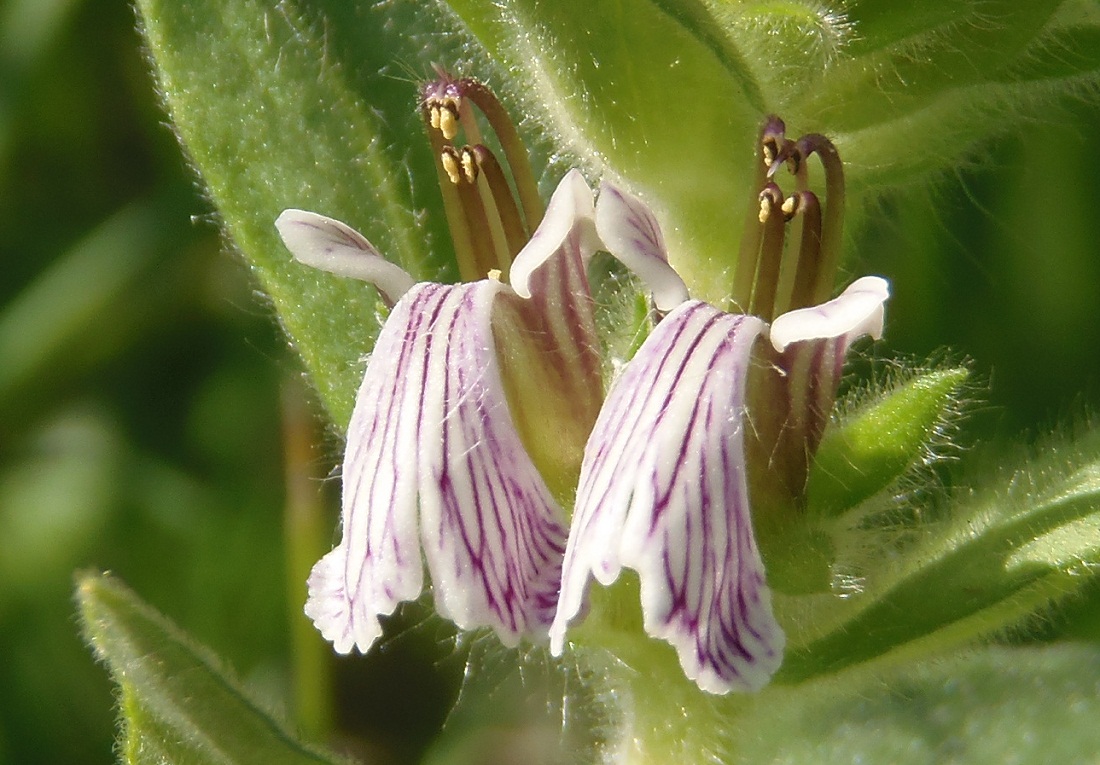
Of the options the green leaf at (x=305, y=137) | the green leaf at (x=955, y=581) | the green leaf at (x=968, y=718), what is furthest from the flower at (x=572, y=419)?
the green leaf at (x=968, y=718)

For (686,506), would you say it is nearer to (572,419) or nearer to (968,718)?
(572,419)

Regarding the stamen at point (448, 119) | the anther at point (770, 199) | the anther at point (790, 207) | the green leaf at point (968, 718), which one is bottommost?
the green leaf at point (968, 718)

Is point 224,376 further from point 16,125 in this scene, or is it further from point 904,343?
point 904,343

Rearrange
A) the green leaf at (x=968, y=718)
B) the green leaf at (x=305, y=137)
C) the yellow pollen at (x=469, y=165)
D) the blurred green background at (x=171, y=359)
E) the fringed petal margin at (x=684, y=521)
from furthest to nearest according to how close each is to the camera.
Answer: the blurred green background at (x=171, y=359), the green leaf at (x=968, y=718), the green leaf at (x=305, y=137), the yellow pollen at (x=469, y=165), the fringed petal margin at (x=684, y=521)

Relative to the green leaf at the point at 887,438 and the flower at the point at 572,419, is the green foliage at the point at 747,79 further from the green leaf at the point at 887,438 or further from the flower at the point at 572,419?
the green leaf at the point at 887,438

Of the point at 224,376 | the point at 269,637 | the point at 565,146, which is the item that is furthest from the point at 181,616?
the point at 565,146

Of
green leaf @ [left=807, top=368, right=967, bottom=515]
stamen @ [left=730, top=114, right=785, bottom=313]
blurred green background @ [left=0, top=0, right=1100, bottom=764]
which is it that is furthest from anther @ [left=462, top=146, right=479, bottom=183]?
blurred green background @ [left=0, top=0, right=1100, bottom=764]

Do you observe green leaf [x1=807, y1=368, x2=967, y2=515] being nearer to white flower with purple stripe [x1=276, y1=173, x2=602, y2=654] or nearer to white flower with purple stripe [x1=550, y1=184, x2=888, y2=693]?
white flower with purple stripe [x1=550, y1=184, x2=888, y2=693]
